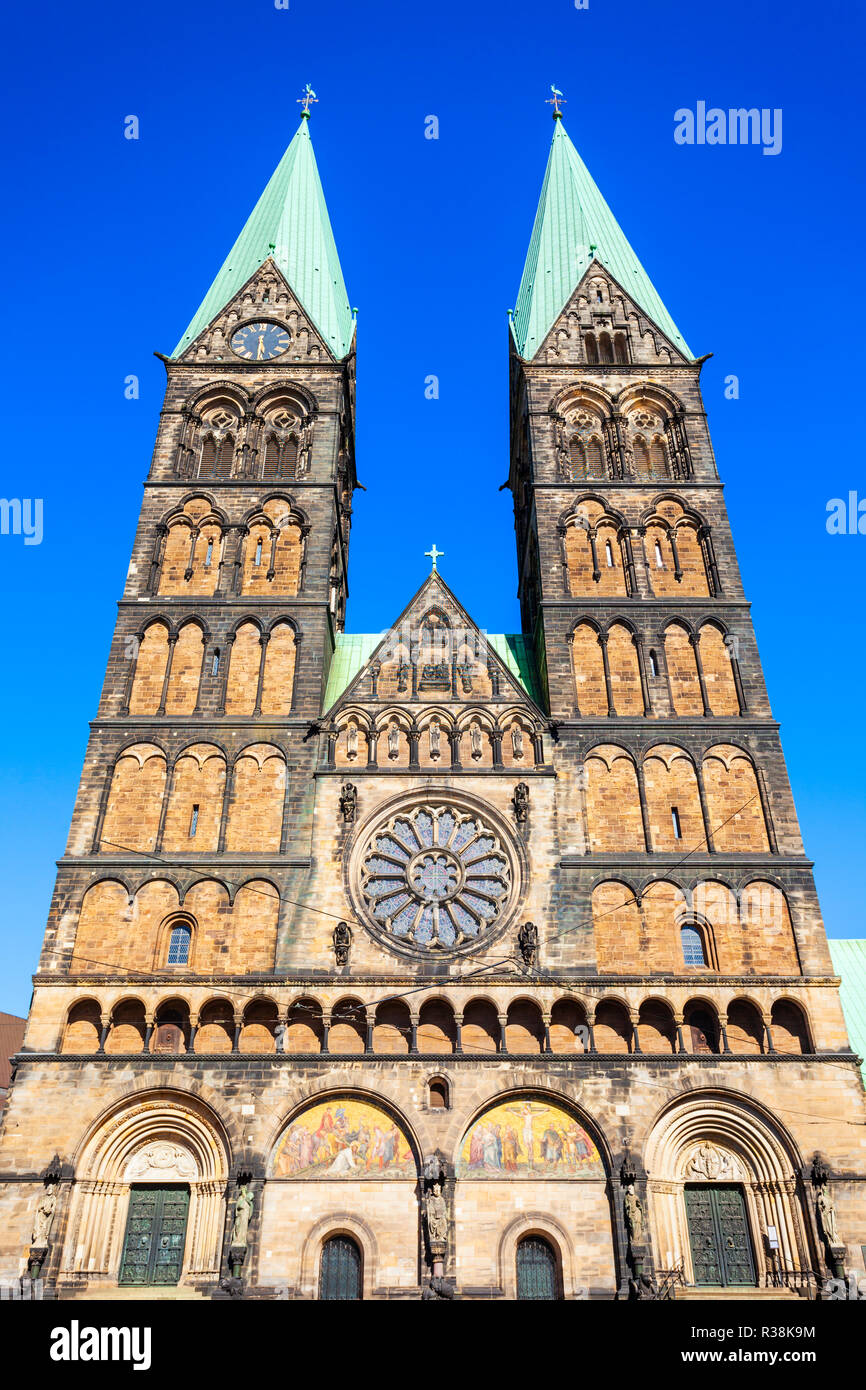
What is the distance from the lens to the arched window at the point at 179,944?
23.9m

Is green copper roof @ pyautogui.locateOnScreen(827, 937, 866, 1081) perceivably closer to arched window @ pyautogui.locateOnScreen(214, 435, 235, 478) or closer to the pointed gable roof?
the pointed gable roof

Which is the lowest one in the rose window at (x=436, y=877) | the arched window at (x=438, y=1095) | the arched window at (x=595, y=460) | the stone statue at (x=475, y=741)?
the arched window at (x=438, y=1095)

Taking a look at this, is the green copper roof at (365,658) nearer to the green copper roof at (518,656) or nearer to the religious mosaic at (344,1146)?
the green copper roof at (518,656)

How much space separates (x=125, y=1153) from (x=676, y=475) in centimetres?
2368

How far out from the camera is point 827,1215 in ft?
67.8

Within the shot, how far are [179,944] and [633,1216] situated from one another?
1150 cm

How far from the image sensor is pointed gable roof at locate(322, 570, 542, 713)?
2833 centimetres

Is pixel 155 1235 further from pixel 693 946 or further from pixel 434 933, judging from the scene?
pixel 693 946

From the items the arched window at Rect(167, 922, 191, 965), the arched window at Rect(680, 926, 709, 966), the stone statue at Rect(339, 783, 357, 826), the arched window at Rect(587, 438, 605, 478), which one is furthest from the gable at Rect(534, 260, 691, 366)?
the arched window at Rect(167, 922, 191, 965)

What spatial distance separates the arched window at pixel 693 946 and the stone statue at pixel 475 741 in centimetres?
665

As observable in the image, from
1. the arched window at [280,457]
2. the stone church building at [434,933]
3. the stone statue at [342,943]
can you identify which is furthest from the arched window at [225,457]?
the stone statue at [342,943]

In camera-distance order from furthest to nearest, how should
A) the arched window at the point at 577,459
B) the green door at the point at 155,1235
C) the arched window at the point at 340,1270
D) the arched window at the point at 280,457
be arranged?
the arched window at the point at 577,459, the arched window at the point at 280,457, the green door at the point at 155,1235, the arched window at the point at 340,1270
